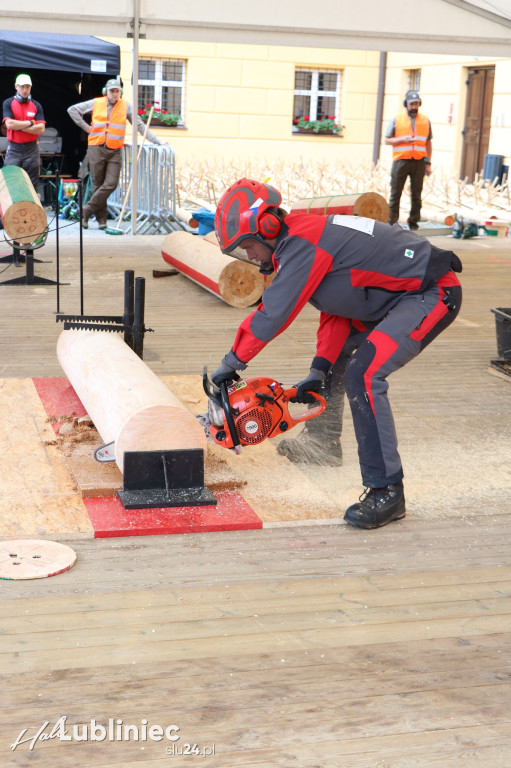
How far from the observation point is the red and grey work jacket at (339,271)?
3975mm

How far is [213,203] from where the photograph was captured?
51.5 ft

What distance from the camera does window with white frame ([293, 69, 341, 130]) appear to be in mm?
22859

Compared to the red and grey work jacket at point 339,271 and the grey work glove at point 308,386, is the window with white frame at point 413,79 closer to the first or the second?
the grey work glove at point 308,386

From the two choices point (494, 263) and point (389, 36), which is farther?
point (494, 263)

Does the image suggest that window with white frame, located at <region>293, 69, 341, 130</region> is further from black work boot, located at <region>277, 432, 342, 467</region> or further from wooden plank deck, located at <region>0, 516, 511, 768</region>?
wooden plank deck, located at <region>0, 516, 511, 768</region>

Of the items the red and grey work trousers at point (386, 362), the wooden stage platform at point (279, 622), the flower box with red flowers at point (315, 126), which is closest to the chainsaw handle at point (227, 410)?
the wooden stage platform at point (279, 622)

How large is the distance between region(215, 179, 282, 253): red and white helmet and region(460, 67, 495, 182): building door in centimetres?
1661

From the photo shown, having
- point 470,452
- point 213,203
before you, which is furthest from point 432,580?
point 213,203

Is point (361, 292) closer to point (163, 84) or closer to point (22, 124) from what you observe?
point (22, 124)

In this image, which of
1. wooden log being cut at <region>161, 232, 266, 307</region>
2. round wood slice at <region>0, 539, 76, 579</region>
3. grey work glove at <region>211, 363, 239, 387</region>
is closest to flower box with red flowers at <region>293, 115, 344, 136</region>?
wooden log being cut at <region>161, 232, 266, 307</region>

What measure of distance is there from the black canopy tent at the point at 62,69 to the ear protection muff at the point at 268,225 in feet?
37.5

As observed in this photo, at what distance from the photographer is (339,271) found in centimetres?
411

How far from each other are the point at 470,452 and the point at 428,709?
2.59m

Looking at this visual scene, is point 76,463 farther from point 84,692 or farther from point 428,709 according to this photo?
point 428,709
